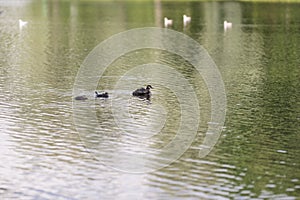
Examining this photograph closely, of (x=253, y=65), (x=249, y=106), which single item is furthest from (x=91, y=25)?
(x=249, y=106)

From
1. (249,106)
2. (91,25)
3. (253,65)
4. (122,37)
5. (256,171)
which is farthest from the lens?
(91,25)

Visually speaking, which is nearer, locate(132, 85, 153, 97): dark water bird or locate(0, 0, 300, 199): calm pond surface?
locate(0, 0, 300, 199): calm pond surface

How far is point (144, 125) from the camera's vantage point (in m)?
27.2

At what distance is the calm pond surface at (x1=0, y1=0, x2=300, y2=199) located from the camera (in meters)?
19.8

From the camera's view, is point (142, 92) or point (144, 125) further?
point (142, 92)

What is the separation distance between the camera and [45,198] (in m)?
18.5

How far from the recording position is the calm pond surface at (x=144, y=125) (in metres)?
19.8

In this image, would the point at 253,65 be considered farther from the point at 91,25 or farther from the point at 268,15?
the point at 268,15

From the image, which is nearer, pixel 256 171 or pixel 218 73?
pixel 256 171

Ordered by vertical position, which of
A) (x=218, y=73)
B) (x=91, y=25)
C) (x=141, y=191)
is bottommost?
(x=141, y=191)

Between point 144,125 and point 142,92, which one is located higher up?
point 142,92

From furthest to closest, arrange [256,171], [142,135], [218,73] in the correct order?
[218,73] → [142,135] → [256,171]

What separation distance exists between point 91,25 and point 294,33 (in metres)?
20.3

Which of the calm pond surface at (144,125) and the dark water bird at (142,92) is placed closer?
the calm pond surface at (144,125)
